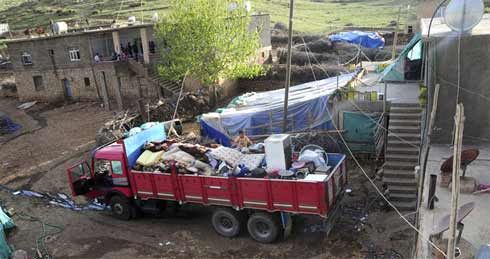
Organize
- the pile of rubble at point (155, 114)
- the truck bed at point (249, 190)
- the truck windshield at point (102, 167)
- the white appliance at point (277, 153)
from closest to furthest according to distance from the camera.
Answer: the truck bed at point (249, 190) → the white appliance at point (277, 153) → the truck windshield at point (102, 167) → the pile of rubble at point (155, 114)

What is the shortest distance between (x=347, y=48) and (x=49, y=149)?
23.6 meters

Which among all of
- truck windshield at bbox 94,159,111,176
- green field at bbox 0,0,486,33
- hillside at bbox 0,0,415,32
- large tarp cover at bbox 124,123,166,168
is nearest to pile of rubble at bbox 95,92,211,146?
large tarp cover at bbox 124,123,166,168

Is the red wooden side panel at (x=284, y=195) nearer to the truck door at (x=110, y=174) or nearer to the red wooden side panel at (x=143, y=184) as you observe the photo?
the red wooden side panel at (x=143, y=184)

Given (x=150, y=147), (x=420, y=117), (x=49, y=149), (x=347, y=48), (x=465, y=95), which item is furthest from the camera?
(x=347, y=48)

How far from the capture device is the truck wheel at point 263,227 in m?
11.1

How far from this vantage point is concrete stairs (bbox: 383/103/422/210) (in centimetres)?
1218

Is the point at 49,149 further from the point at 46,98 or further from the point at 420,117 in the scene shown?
the point at 420,117

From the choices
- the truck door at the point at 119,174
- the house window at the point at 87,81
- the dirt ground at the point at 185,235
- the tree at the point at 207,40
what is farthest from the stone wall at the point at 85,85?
the truck door at the point at 119,174

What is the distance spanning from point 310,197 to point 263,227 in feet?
5.82

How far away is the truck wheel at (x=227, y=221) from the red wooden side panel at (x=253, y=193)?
540mm

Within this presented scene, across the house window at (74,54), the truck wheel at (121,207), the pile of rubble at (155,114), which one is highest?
the house window at (74,54)

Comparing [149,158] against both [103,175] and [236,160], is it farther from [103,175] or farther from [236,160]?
[236,160]

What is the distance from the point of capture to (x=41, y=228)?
13227mm

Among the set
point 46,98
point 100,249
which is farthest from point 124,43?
point 100,249
